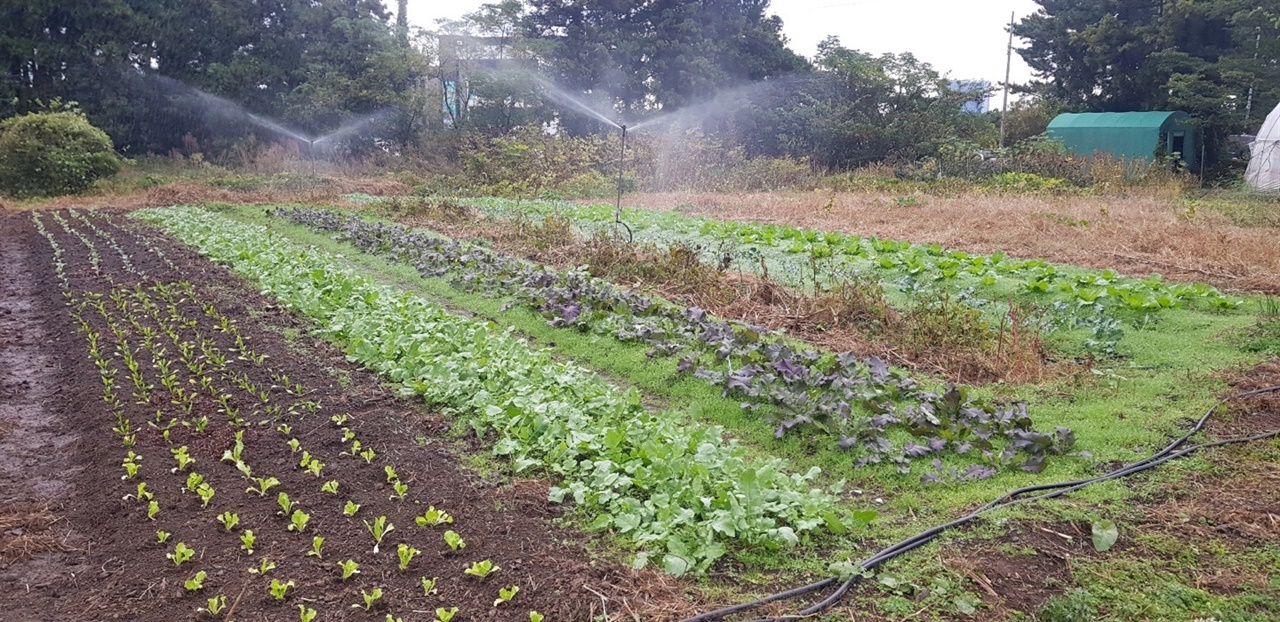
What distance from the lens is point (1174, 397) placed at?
546 cm

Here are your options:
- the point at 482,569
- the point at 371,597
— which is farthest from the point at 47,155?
the point at 482,569

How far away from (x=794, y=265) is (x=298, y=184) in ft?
60.2

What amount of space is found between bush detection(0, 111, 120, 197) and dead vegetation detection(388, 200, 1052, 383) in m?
18.1

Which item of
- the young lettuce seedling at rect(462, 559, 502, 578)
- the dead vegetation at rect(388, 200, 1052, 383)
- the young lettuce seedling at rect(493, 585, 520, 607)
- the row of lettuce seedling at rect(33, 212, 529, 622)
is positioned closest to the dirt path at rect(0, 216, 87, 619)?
the row of lettuce seedling at rect(33, 212, 529, 622)

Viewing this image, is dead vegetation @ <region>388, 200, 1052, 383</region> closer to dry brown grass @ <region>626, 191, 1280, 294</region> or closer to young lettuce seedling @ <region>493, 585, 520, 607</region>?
dry brown grass @ <region>626, 191, 1280, 294</region>

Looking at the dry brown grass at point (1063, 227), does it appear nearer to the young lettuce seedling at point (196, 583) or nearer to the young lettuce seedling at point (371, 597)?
the young lettuce seedling at point (371, 597)

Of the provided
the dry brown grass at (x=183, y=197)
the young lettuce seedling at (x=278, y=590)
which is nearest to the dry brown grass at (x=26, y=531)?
the young lettuce seedling at (x=278, y=590)

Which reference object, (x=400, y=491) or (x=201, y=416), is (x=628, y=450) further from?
(x=201, y=416)

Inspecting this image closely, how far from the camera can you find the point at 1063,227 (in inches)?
525

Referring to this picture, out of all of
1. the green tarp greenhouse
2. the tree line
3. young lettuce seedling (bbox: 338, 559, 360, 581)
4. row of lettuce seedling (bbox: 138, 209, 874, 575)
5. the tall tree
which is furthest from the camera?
the tall tree

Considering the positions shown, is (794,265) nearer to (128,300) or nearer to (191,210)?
(128,300)

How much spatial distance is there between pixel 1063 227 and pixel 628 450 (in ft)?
37.9

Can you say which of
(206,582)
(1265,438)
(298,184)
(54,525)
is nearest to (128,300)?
(54,525)

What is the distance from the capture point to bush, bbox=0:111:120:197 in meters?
21.4
